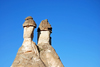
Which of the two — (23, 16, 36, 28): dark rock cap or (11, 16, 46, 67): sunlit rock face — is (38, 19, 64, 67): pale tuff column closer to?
(11, 16, 46, 67): sunlit rock face

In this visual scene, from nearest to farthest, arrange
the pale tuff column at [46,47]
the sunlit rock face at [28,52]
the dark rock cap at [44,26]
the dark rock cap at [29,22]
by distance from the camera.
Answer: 1. the sunlit rock face at [28,52]
2. the pale tuff column at [46,47]
3. the dark rock cap at [29,22]
4. the dark rock cap at [44,26]

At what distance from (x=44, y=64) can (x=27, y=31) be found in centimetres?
488

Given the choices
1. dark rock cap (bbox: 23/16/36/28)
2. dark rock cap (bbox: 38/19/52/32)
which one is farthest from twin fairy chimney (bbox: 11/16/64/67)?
dark rock cap (bbox: 38/19/52/32)

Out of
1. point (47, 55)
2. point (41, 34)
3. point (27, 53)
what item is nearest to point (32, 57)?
point (27, 53)

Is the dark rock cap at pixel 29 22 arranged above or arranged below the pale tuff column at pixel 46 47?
above

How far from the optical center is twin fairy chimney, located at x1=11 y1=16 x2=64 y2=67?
26623 mm

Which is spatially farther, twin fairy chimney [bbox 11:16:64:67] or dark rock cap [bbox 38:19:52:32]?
dark rock cap [bbox 38:19:52:32]

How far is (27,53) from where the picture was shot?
90.6 ft

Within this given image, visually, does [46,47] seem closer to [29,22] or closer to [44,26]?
[44,26]

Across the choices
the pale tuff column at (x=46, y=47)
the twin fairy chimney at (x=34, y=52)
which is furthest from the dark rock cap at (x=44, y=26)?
the twin fairy chimney at (x=34, y=52)

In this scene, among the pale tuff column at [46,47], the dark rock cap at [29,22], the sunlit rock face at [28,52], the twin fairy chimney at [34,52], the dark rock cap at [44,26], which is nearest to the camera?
the sunlit rock face at [28,52]

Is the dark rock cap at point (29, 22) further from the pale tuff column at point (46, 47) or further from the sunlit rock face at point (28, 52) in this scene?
the pale tuff column at point (46, 47)

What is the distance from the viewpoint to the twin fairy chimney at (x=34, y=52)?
87.3 ft

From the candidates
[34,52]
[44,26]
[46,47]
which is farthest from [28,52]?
[44,26]
